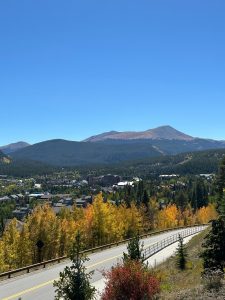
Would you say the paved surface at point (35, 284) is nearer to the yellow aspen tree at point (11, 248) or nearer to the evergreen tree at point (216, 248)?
the evergreen tree at point (216, 248)

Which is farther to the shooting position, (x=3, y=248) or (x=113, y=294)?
(x=3, y=248)

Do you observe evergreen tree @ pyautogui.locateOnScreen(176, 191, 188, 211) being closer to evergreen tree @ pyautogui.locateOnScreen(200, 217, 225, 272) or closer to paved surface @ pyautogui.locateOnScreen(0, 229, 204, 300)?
paved surface @ pyautogui.locateOnScreen(0, 229, 204, 300)

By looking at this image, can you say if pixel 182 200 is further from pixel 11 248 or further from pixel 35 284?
pixel 35 284

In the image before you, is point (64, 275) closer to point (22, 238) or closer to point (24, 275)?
point (24, 275)

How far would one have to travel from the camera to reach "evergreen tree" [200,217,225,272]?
24405mm

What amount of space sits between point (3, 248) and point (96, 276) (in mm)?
39602

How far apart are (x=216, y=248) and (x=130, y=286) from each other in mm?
8885

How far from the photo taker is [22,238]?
68625 mm

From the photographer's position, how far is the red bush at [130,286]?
17375 millimetres

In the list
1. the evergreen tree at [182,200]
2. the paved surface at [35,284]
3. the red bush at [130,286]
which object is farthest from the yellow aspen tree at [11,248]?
the evergreen tree at [182,200]

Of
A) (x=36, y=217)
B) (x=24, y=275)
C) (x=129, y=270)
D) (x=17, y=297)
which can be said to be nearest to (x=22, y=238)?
(x=36, y=217)

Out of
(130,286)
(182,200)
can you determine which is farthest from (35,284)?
(182,200)

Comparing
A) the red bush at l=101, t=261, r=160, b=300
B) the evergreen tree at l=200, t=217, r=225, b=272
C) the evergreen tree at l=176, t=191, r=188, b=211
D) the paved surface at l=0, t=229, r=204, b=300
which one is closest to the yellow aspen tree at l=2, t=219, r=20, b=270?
the paved surface at l=0, t=229, r=204, b=300

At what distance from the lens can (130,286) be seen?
1758cm
